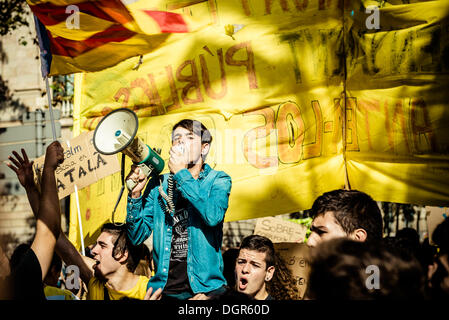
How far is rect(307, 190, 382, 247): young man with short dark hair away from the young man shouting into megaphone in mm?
568

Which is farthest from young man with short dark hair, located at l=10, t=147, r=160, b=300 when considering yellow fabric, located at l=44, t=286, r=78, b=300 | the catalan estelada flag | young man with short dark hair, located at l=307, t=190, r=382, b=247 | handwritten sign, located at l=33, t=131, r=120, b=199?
young man with short dark hair, located at l=307, t=190, r=382, b=247

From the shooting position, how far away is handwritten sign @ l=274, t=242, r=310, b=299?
3777 millimetres

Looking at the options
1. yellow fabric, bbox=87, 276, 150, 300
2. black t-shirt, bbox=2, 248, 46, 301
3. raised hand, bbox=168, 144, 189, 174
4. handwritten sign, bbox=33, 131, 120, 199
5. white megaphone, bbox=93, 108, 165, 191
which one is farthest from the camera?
handwritten sign, bbox=33, 131, 120, 199

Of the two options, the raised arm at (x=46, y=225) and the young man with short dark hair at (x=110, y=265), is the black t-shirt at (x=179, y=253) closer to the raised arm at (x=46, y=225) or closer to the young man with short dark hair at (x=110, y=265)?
the young man with short dark hair at (x=110, y=265)

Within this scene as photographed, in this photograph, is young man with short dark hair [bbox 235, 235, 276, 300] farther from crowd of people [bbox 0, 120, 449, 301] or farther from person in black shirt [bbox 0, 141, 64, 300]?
person in black shirt [bbox 0, 141, 64, 300]

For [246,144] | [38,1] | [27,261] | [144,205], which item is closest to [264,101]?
[246,144]

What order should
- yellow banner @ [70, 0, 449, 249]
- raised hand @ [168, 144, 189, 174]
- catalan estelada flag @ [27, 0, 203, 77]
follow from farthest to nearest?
catalan estelada flag @ [27, 0, 203, 77]
yellow banner @ [70, 0, 449, 249]
raised hand @ [168, 144, 189, 174]

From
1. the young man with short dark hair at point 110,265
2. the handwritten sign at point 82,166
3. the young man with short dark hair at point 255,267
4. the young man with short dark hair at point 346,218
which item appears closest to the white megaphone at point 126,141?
the handwritten sign at point 82,166

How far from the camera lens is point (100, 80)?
4.32 metres

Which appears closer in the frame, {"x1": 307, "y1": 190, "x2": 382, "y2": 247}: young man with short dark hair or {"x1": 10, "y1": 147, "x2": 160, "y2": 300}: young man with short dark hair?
{"x1": 307, "y1": 190, "x2": 382, "y2": 247}: young man with short dark hair

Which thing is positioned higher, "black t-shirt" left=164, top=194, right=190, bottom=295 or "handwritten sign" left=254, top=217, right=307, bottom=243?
"black t-shirt" left=164, top=194, right=190, bottom=295

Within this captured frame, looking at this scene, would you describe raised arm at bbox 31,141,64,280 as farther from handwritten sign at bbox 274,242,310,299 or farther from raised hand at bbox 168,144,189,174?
handwritten sign at bbox 274,242,310,299

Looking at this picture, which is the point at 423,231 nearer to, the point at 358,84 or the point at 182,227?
the point at 358,84

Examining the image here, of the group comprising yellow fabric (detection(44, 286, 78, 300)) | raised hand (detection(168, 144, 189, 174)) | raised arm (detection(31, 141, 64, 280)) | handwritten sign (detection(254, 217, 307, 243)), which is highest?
raised hand (detection(168, 144, 189, 174))
